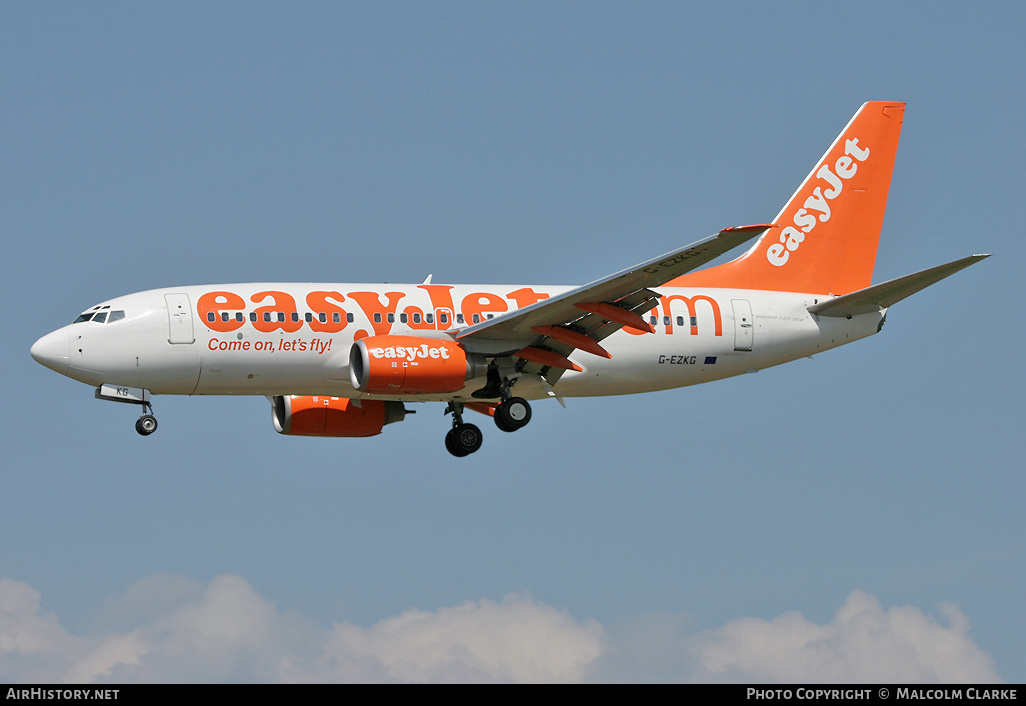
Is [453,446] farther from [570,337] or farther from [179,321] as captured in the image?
[179,321]

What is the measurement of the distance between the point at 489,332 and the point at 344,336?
4031mm

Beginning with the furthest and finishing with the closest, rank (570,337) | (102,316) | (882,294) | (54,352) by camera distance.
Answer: (882,294)
(570,337)
(102,316)
(54,352)

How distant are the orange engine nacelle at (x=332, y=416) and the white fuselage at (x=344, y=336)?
3977 mm

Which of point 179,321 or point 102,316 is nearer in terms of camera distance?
point 179,321

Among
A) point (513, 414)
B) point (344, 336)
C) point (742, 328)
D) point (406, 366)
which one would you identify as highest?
point (742, 328)

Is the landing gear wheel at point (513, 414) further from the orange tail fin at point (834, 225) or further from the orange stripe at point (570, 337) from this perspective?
the orange tail fin at point (834, 225)

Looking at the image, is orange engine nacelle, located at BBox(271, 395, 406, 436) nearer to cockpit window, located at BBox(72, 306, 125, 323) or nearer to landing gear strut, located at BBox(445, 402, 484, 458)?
landing gear strut, located at BBox(445, 402, 484, 458)

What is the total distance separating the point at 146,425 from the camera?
136 feet

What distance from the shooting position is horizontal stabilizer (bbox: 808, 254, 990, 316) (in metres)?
41.5

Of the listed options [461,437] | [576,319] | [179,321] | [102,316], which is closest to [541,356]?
[576,319]

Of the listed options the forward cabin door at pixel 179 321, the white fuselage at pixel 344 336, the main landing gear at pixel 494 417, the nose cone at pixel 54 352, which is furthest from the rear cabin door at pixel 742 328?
the nose cone at pixel 54 352

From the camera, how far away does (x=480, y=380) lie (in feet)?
140

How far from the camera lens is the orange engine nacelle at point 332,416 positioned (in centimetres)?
4644
